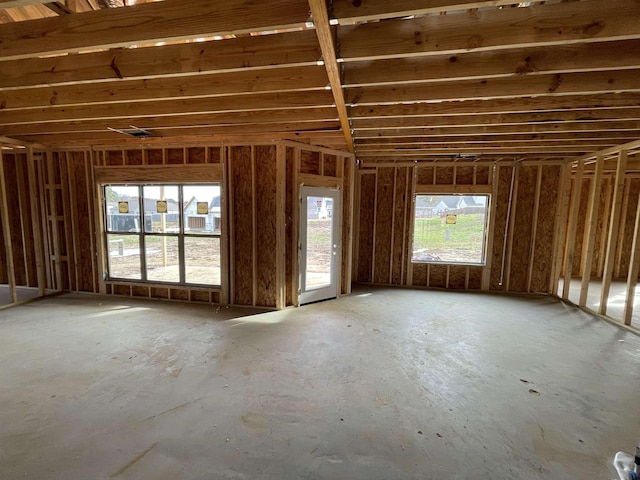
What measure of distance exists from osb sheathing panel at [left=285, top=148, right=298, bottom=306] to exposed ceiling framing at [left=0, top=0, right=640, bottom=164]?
68 centimetres

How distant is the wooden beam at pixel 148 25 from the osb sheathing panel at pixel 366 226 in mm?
5004

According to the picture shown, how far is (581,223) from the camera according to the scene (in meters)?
8.00

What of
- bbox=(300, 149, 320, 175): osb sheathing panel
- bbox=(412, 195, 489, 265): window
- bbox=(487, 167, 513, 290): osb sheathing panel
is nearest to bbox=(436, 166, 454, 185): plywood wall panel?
bbox=(412, 195, 489, 265): window

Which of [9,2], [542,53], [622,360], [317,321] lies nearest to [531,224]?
[622,360]

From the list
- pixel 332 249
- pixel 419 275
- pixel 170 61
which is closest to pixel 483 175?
pixel 419 275

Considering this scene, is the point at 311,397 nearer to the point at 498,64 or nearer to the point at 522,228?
the point at 498,64

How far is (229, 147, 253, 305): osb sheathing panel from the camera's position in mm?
4926

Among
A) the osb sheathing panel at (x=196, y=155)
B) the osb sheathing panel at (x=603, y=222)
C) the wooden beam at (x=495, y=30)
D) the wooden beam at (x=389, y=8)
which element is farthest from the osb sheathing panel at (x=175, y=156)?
the osb sheathing panel at (x=603, y=222)

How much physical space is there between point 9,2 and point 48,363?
3.23m

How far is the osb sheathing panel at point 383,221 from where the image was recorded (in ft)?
22.2

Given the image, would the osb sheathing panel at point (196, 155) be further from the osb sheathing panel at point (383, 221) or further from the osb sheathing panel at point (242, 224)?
the osb sheathing panel at point (383, 221)

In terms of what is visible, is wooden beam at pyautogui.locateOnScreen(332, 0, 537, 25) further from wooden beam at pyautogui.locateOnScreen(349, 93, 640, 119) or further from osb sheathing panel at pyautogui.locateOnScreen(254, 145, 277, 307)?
osb sheathing panel at pyautogui.locateOnScreen(254, 145, 277, 307)

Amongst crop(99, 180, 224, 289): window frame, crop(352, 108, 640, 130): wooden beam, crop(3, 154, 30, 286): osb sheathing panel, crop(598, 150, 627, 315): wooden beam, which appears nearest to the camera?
crop(352, 108, 640, 130): wooden beam

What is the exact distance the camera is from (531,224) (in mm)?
6168
